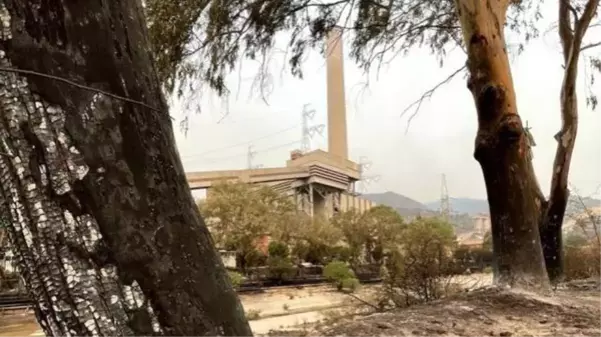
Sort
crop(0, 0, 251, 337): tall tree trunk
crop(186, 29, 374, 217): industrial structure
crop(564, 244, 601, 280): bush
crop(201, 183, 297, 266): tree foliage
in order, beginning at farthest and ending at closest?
crop(186, 29, 374, 217): industrial structure < crop(201, 183, 297, 266): tree foliage < crop(564, 244, 601, 280): bush < crop(0, 0, 251, 337): tall tree trunk

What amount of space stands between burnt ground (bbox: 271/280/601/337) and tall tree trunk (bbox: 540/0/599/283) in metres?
1.71

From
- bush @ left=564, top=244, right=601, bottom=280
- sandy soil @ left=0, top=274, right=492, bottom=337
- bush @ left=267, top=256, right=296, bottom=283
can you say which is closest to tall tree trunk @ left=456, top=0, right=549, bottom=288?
sandy soil @ left=0, top=274, right=492, bottom=337

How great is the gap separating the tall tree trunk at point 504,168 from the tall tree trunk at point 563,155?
1.71 meters

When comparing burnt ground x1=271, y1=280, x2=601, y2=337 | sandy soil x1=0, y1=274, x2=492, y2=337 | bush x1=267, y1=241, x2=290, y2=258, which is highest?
bush x1=267, y1=241, x2=290, y2=258

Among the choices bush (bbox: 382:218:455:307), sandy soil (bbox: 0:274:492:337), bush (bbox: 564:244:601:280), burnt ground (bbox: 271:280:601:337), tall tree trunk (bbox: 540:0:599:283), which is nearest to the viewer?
burnt ground (bbox: 271:280:601:337)

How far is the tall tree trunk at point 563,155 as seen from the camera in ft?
21.5

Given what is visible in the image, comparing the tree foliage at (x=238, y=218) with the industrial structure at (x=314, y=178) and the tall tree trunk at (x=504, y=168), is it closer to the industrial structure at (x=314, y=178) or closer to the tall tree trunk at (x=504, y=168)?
the industrial structure at (x=314, y=178)

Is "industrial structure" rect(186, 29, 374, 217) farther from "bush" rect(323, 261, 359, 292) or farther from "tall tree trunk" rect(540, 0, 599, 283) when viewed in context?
"tall tree trunk" rect(540, 0, 599, 283)

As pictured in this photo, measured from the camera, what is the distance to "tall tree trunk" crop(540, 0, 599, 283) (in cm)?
654

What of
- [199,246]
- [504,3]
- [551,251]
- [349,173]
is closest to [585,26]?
[504,3]

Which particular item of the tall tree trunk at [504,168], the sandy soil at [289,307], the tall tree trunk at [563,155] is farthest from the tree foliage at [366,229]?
the tall tree trunk at [504,168]

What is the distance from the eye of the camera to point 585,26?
674 cm

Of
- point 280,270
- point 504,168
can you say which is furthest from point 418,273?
point 280,270

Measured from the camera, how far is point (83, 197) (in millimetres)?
1099
